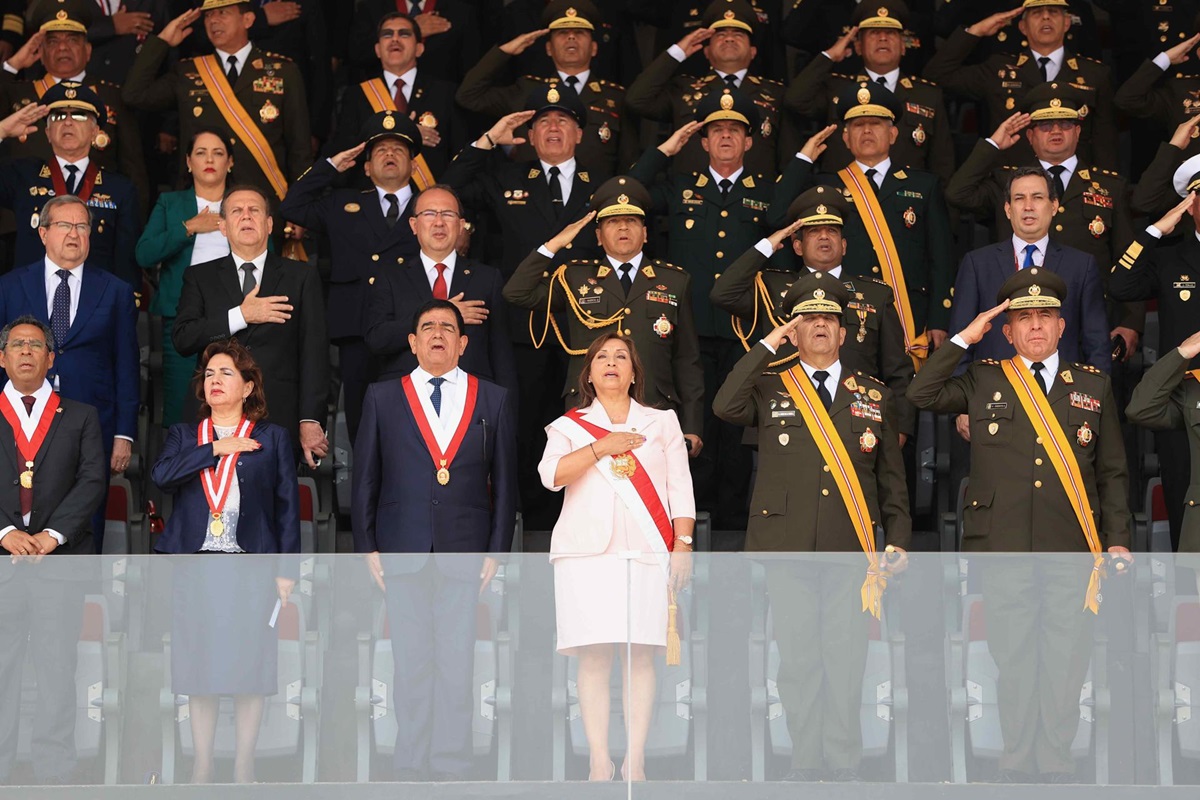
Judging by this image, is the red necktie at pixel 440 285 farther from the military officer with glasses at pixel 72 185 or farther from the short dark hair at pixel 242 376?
the military officer with glasses at pixel 72 185

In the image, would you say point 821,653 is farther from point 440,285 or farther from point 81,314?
point 81,314

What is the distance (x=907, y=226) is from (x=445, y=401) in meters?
2.57

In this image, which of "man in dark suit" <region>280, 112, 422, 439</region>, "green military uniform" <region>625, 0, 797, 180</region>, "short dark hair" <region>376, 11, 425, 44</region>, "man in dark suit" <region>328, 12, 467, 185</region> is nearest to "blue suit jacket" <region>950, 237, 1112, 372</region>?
"green military uniform" <region>625, 0, 797, 180</region>

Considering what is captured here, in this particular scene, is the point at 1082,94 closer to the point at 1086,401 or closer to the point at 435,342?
the point at 1086,401

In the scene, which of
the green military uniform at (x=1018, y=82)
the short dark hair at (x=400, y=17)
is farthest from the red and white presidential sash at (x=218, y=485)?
the green military uniform at (x=1018, y=82)

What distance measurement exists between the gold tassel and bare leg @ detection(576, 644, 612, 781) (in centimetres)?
18

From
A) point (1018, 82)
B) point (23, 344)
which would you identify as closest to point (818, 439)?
point (23, 344)

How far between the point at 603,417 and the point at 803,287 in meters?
0.91

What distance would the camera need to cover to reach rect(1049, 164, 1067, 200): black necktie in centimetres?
934

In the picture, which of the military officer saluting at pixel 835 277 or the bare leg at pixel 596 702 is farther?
the military officer saluting at pixel 835 277

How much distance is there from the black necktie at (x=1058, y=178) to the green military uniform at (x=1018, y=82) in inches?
19.9

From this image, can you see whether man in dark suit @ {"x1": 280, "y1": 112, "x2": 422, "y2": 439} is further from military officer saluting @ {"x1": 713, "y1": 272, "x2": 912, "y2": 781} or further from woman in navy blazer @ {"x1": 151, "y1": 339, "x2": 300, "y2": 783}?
military officer saluting @ {"x1": 713, "y1": 272, "x2": 912, "y2": 781}

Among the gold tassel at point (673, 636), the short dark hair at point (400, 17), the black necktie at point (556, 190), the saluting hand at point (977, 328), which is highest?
the short dark hair at point (400, 17)

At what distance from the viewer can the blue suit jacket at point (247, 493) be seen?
24.0ft
